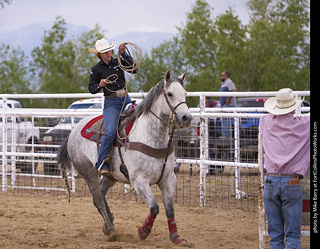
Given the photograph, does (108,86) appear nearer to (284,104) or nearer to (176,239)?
(176,239)

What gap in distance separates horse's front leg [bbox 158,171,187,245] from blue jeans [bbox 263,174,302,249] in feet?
6.00

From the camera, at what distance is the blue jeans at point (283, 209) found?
4703 mm

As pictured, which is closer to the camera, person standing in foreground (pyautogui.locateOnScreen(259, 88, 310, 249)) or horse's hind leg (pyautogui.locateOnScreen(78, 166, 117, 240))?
person standing in foreground (pyautogui.locateOnScreen(259, 88, 310, 249))

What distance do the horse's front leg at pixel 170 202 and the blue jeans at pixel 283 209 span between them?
6.00 ft

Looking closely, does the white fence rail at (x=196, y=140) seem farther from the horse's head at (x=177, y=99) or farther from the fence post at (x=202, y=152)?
the horse's head at (x=177, y=99)

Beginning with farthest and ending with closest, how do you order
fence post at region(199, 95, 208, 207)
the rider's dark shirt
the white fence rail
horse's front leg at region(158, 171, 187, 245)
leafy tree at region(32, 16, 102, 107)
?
leafy tree at region(32, 16, 102, 107) → fence post at region(199, 95, 208, 207) → the white fence rail → the rider's dark shirt → horse's front leg at region(158, 171, 187, 245)

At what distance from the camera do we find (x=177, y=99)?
630 centimetres

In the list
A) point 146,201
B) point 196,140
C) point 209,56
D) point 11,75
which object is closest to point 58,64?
point 11,75

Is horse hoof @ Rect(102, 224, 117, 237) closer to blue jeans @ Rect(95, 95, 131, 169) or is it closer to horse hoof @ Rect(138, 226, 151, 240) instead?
horse hoof @ Rect(138, 226, 151, 240)

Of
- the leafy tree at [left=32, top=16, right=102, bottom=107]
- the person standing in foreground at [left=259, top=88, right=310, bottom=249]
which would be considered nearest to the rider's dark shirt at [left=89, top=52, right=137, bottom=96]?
the person standing in foreground at [left=259, top=88, right=310, bottom=249]

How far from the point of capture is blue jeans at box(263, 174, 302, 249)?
4703 millimetres

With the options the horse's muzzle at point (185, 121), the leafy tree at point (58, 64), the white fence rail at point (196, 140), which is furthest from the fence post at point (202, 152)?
the leafy tree at point (58, 64)

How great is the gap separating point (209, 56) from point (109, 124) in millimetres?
40633
